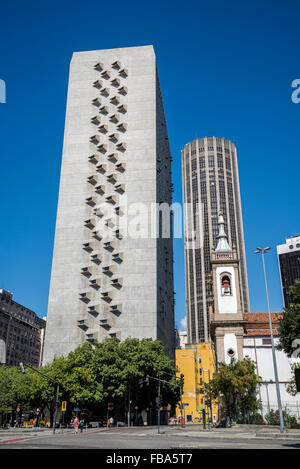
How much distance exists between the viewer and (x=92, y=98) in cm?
8388

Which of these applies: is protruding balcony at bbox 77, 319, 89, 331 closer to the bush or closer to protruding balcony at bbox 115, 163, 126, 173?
protruding balcony at bbox 115, 163, 126, 173

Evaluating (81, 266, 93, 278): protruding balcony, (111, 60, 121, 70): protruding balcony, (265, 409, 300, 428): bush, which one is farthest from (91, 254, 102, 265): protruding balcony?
(111, 60, 121, 70): protruding balcony

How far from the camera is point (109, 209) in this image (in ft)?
245

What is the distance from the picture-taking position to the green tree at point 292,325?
37.4m

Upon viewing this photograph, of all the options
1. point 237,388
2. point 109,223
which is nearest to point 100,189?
point 109,223

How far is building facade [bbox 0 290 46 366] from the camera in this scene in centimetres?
11075

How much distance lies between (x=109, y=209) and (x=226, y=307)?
27.5 meters

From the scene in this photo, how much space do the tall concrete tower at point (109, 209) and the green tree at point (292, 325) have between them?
28106 millimetres

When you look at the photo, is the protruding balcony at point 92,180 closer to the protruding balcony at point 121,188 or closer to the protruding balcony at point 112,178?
the protruding balcony at point 112,178

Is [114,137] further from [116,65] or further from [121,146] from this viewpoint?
[116,65]

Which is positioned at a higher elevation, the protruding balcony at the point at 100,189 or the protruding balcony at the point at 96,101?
the protruding balcony at the point at 96,101

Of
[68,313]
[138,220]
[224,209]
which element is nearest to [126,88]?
[138,220]

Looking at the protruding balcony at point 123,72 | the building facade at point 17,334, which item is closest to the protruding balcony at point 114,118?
the protruding balcony at point 123,72

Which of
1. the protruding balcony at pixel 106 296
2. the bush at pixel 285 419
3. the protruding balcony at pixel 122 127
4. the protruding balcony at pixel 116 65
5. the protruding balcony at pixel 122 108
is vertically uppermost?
the protruding balcony at pixel 116 65
